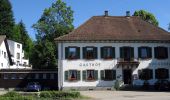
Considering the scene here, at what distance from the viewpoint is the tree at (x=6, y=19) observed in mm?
99875

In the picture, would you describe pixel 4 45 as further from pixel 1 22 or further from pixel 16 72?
pixel 1 22

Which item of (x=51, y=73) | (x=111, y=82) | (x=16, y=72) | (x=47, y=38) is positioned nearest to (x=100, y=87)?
(x=111, y=82)

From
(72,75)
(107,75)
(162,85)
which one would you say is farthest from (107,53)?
(162,85)

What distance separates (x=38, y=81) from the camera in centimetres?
6194

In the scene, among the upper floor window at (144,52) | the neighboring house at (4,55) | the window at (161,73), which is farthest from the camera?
the neighboring house at (4,55)

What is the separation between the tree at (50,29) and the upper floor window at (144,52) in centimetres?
1866

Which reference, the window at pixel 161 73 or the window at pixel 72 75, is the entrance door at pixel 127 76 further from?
the window at pixel 72 75

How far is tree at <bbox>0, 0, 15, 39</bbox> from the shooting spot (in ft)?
328

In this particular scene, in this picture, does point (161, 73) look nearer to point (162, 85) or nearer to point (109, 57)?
point (162, 85)

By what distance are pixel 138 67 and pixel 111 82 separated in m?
4.11

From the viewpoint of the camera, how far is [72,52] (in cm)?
5638

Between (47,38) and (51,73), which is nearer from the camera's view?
(51,73)

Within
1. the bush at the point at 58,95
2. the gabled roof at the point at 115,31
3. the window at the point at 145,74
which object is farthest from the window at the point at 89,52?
the bush at the point at 58,95

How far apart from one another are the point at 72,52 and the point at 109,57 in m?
4.88
